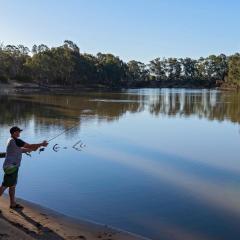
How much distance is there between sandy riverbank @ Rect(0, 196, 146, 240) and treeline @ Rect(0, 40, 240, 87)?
3686 inches

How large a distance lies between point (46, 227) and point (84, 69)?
135 metres

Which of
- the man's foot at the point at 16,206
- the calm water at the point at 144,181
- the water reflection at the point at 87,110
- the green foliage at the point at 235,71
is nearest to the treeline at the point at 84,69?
the green foliage at the point at 235,71

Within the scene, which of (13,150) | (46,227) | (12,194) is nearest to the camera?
(46,227)

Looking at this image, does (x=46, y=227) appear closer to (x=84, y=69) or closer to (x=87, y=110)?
(x=87, y=110)

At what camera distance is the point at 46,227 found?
9.59 meters

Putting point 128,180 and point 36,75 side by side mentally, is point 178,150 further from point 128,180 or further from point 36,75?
point 36,75

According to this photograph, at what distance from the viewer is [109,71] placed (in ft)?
523

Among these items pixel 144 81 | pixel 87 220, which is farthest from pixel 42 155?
pixel 144 81

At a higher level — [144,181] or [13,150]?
[13,150]

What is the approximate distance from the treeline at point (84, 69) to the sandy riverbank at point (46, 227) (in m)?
93.6

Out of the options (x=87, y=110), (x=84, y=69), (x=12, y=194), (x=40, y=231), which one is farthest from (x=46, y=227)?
(x=84, y=69)

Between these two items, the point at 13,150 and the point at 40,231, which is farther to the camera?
the point at 13,150

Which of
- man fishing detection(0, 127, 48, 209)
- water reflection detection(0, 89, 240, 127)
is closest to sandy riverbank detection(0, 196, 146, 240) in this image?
man fishing detection(0, 127, 48, 209)

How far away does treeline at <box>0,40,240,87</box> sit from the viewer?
116m
